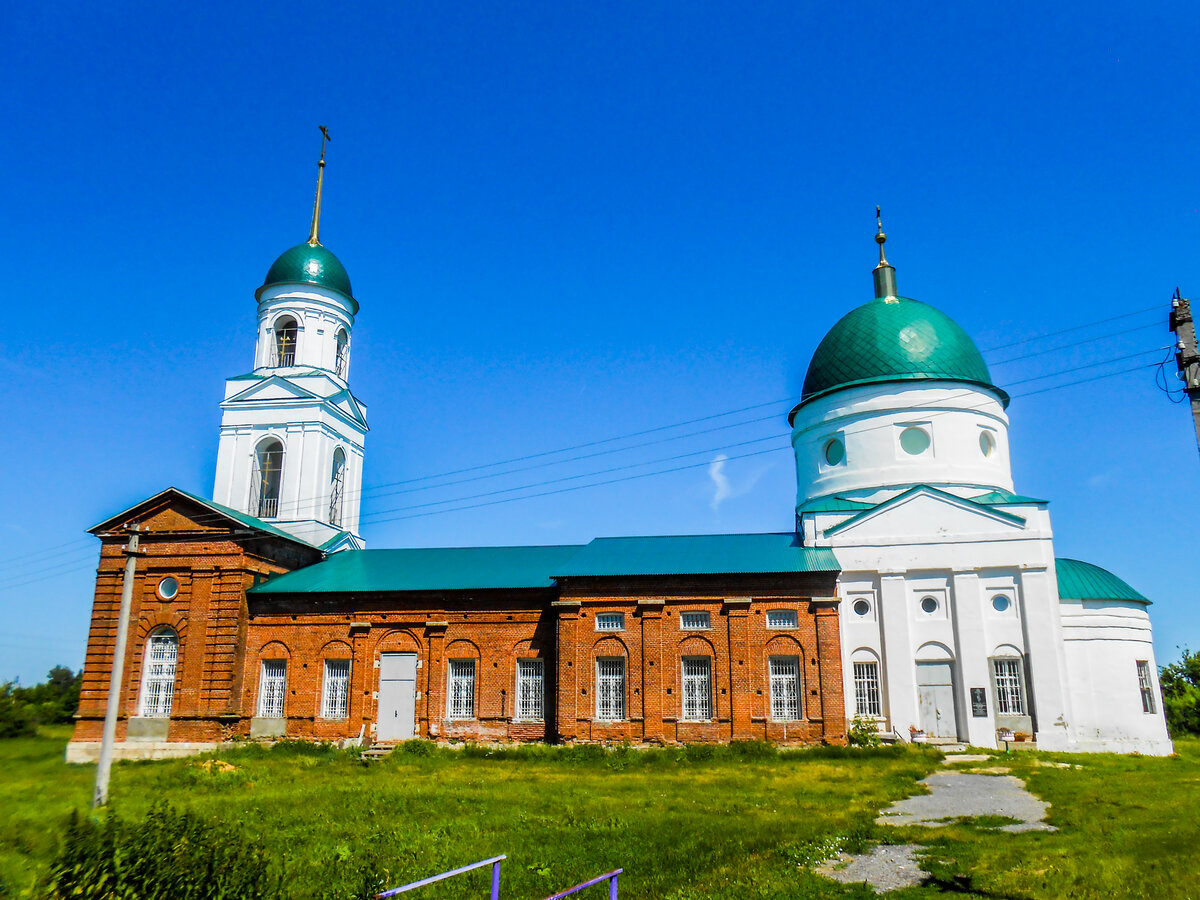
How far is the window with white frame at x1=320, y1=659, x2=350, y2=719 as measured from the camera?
95.3 ft

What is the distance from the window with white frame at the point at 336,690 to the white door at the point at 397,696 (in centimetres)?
120

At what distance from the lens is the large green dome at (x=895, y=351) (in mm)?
32188

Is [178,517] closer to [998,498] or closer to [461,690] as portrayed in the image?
[461,690]

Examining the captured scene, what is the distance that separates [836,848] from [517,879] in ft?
15.5

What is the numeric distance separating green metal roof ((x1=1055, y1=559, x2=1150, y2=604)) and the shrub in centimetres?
2719

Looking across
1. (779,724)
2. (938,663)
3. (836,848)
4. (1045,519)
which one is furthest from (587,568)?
(836,848)

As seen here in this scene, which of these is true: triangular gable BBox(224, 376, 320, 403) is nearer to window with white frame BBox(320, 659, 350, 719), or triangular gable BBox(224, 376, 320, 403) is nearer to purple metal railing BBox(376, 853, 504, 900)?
window with white frame BBox(320, 659, 350, 719)

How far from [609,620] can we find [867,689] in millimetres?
8221

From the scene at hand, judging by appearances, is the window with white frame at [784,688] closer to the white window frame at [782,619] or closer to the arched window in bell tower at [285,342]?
the white window frame at [782,619]

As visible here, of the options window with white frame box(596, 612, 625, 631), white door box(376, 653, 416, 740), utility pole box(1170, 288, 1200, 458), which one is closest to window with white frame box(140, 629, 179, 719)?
white door box(376, 653, 416, 740)

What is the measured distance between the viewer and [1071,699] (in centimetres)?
2741

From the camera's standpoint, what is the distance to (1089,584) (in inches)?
1141

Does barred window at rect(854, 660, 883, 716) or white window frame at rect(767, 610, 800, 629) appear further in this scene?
barred window at rect(854, 660, 883, 716)

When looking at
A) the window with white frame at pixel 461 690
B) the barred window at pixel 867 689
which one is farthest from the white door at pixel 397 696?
the barred window at pixel 867 689
